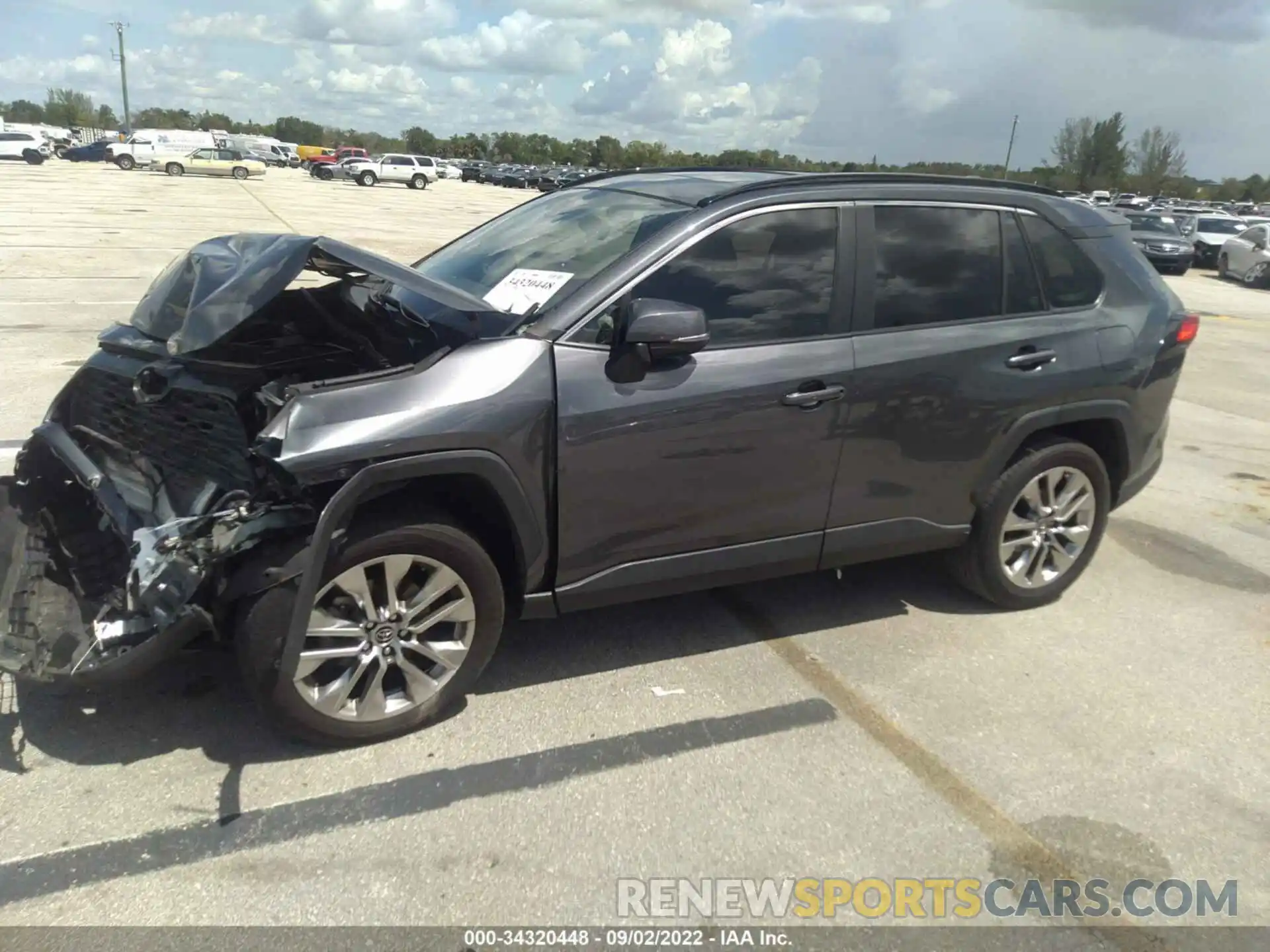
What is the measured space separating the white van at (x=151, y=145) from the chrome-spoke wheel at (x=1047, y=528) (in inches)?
2234

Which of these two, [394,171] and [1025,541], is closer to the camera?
[1025,541]

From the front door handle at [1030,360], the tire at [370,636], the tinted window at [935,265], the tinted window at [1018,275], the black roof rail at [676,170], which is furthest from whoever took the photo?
the black roof rail at [676,170]

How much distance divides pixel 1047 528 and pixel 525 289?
270 cm

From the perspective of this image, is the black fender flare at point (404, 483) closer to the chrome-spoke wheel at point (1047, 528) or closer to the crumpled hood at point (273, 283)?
the crumpled hood at point (273, 283)

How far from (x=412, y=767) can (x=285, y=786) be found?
0.40m

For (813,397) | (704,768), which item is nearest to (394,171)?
(813,397)

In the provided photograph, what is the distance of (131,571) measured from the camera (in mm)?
2891

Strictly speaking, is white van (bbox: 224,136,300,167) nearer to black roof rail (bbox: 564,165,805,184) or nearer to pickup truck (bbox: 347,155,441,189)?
pickup truck (bbox: 347,155,441,189)

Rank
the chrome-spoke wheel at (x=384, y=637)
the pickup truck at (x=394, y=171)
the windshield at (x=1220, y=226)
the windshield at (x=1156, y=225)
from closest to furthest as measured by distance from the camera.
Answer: the chrome-spoke wheel at (x=384, y=637) < the windshield at (x=1156, y=225) < the windshield at (x=1220, y=226) < the pickup truck at (x=394, y=171)

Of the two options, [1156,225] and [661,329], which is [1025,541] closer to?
[661,329]

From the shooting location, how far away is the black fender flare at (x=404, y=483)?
2.79 meters

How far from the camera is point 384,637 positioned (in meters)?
3.12

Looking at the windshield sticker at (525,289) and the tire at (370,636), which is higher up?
the windshield sticker at (525,289)

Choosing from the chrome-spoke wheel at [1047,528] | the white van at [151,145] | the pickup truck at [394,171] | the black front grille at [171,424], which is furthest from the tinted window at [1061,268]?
the white van at [151,145]
